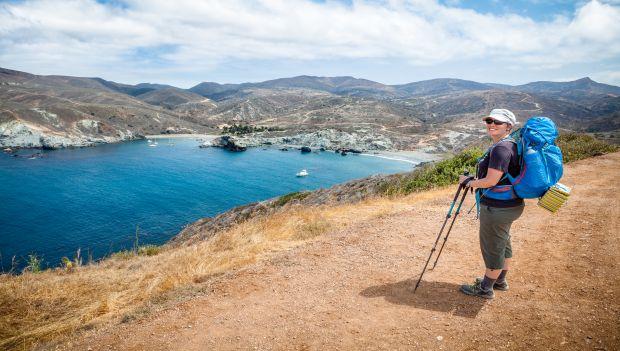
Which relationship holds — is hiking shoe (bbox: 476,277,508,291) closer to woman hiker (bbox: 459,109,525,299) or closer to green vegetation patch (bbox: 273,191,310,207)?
woman hiker (bbox: 459,109,525,299)

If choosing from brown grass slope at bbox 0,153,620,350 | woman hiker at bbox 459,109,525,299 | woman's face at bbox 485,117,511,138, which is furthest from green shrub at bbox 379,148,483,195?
woman's face at bbox 485,117,511,138

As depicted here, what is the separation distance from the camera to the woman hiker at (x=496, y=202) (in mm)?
4391

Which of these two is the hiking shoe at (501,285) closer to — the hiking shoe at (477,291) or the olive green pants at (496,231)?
the hiking shoe at (477,291)

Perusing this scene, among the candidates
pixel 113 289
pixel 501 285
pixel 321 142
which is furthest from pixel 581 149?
pixel 321 142

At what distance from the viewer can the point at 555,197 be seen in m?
4.33

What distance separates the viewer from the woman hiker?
4.39m

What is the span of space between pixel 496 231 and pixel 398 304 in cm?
180

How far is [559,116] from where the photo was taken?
19700cm

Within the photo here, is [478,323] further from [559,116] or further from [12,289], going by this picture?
[559,116]

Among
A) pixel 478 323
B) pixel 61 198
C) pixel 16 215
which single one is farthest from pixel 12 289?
pixel 61 198

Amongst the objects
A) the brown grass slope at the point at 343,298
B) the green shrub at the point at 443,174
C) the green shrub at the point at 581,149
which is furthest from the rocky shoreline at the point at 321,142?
the brown grass slope at the point at 343,298

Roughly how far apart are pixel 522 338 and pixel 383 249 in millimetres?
3469

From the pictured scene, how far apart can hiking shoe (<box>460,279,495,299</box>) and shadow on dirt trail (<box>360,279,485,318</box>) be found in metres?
0.07

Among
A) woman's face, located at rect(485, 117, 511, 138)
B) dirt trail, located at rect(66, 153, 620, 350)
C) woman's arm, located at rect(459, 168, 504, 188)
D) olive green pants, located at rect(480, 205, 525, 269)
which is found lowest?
dirt trail, located at rect(66, 153, 620, 350)
